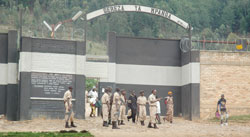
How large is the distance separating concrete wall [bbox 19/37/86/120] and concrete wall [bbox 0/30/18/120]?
1.05 metres

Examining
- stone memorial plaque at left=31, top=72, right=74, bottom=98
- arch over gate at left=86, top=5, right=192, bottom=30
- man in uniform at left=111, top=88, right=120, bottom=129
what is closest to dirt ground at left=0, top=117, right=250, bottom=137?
man in uniform at left=111, top=88, right=120, bottom=129

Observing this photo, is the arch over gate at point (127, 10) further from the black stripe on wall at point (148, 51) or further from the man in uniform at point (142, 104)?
the man in uniform at point (142, 104)

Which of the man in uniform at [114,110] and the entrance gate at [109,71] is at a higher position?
the entrance gate at [109,71]

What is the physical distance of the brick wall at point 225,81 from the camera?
99.1ft

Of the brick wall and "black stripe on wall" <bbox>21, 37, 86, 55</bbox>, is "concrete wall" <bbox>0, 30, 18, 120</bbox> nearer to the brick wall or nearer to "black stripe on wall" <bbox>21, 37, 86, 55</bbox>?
"black stripe on wall" <bbox>21, 37, 86, 55</bbox>

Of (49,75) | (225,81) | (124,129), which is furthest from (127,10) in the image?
→ (124,129)

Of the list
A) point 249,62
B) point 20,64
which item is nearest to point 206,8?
point 249,62

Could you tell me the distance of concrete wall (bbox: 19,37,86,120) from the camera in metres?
26.8

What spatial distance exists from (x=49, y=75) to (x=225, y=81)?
1139 centimetres

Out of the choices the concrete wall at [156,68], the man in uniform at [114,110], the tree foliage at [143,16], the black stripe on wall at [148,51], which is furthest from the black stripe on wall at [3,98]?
the tree foliage at [143,16]

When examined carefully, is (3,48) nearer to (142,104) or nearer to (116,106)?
(116,106)

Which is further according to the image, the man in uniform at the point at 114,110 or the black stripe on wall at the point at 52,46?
the black stripe on wall at the point at 52,46

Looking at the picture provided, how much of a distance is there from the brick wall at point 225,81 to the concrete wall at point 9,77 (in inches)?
457

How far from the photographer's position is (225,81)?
30.7 m
